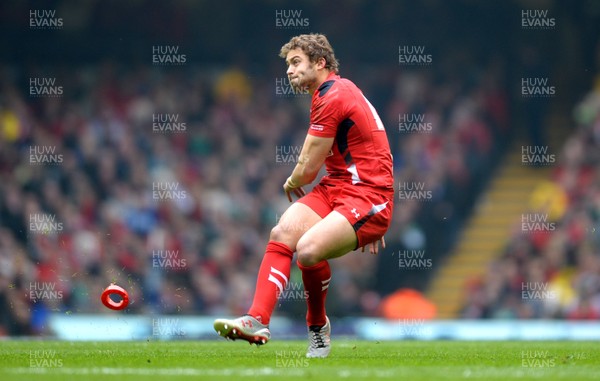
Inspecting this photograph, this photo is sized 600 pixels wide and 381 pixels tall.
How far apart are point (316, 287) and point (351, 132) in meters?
1.12

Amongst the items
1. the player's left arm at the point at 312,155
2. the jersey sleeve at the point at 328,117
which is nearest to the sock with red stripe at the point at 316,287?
the player's left arm at the point at 312,155

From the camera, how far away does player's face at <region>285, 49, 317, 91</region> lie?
301 inches

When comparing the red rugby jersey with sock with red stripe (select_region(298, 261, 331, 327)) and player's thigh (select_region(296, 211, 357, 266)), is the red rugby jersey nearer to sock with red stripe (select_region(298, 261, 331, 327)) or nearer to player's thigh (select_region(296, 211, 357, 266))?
player's thigh (select_region(296, 211, 357, 266))

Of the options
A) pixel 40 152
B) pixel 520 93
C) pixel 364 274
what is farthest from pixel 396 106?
pixel 40 152

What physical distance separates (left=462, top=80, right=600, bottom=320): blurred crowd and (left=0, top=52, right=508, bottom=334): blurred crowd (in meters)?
1.41

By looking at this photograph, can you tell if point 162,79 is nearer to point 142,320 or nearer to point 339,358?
point 142,320

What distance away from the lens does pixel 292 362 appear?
716cm

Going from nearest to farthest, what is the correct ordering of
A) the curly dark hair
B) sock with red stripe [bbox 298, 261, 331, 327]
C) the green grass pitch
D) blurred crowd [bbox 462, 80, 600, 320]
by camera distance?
the green grass pitch < sock with red stripe [bbox 298, 261, 331, 327] < the curly dark hair < blurred crowd [bbox 462, 80, 600, 320]

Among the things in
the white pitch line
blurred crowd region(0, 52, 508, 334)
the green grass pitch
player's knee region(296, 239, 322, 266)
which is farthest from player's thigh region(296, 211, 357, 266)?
blurred crowd region(0, 52, 508, 334)

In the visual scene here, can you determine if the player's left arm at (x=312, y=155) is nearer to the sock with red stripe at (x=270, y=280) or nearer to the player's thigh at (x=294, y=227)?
the player's thigh at (x=294, y=227)

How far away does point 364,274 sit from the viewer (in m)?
17.0

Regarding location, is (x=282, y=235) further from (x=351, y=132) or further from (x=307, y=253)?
(x=351, y=132)

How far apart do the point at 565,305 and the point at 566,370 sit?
9.49 m

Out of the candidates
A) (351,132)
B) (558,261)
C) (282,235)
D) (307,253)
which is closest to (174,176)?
(558,261)
